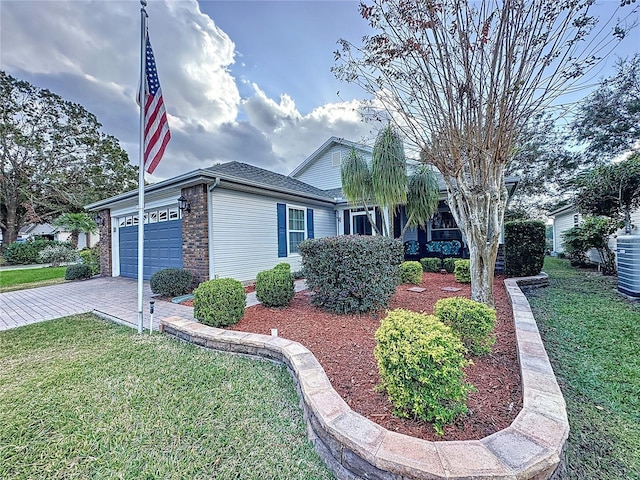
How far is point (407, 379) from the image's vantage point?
6.34 ft

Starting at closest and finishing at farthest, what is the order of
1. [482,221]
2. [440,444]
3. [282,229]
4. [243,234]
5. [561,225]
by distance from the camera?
[440,444]
[482,221]
[243,234]
[282,229]
[561,225]

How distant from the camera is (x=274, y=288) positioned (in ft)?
16.7

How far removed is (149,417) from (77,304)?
5942mm

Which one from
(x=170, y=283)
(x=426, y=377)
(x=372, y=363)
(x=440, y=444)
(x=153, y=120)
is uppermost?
(x=153, y=120)

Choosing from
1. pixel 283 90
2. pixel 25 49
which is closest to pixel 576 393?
pixel 283 90

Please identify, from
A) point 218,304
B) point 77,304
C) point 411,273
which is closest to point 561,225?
point 411,273

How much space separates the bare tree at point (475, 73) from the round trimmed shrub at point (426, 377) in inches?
120

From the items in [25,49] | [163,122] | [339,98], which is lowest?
[163,122]

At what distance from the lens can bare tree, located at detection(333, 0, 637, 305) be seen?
3.59 metres

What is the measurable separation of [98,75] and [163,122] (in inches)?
225

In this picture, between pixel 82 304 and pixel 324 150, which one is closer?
pixel 82 304

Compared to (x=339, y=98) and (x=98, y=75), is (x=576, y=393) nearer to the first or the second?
(x=339, y=98)

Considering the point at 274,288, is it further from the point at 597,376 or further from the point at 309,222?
the point at 309,222

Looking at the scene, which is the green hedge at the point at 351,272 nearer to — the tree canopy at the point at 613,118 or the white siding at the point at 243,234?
the white siding at the point at 243,234
